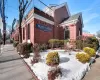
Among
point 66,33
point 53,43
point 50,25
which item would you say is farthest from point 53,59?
point 66,33

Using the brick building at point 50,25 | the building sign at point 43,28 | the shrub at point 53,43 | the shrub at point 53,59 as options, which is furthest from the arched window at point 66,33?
the shrub at point 53,59

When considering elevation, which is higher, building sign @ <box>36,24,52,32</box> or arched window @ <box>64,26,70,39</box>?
building sign @ <box>36,24,52,32</box>

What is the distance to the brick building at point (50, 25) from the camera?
13.8 metres

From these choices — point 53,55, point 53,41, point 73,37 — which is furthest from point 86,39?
point 53,55

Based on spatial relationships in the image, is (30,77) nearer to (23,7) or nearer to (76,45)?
(76,45)

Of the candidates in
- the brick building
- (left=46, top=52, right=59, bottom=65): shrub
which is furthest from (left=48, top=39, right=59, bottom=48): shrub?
(left=46, top=52, right=59, bottom=65): shrub

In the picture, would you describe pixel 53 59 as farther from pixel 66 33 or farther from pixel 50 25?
pixel 66 33

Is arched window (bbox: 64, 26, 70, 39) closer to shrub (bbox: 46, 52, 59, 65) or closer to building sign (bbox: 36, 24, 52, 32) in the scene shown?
building sign (bbox: 36, 24, 52, 32)

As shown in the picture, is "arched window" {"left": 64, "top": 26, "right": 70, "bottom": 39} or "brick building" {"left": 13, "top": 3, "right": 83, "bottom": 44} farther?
"arched window" {"left": 64, "top": 26, "right": 70, "bottom": 39}

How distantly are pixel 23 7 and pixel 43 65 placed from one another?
10.4m

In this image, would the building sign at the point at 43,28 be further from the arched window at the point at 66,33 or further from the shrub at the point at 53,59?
the shrub at the point at 53,59

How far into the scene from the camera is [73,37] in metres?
17.2

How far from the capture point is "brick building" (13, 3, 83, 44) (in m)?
13.8

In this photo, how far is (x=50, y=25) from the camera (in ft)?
54.1
